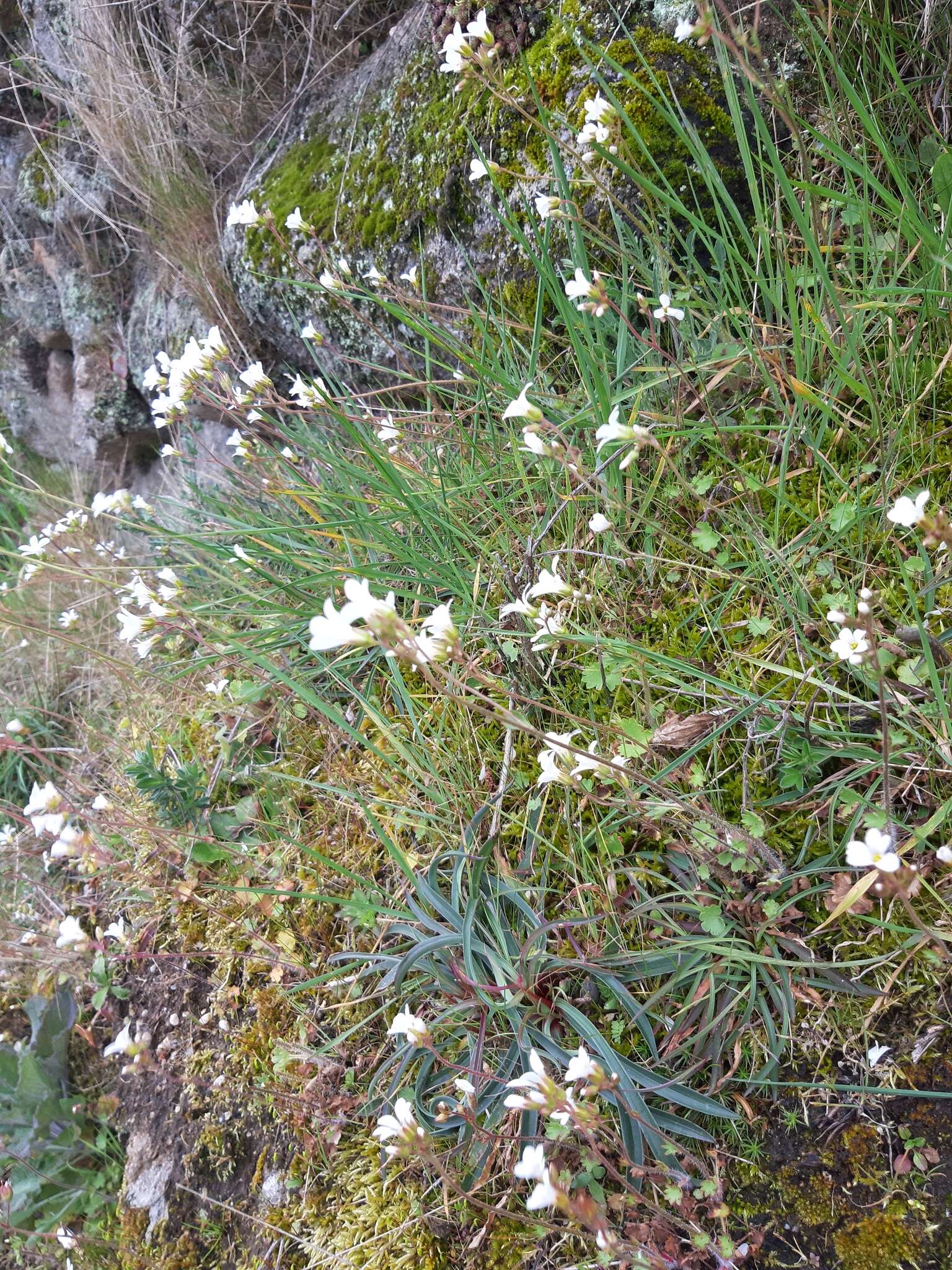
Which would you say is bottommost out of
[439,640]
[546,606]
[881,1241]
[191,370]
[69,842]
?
[881,1241]

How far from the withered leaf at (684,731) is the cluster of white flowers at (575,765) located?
84 mm

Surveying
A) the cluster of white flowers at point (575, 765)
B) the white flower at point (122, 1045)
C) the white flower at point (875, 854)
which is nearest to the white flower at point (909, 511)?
the white flower at point (875, 854)

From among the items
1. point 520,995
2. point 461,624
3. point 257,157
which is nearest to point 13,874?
point 461,624

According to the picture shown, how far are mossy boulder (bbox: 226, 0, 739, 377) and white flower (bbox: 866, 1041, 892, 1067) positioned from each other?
1642 millimetres

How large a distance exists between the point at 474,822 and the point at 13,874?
221 centimetres

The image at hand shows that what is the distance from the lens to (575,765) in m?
1.58

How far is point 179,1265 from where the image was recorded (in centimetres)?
180

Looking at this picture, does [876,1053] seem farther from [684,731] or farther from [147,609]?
[147,609]

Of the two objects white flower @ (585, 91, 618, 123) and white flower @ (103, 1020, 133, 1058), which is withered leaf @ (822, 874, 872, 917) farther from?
white flower @ (103, 1020, 133, 1058)

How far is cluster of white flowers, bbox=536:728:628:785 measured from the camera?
134 centimetres

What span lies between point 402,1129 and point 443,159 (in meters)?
2.65

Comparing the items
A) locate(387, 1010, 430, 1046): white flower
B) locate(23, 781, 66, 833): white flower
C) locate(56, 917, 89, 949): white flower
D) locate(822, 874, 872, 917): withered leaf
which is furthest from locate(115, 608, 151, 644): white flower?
locate(822, 874, 872, 917): withered leaf

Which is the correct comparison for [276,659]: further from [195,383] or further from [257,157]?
[257,157]

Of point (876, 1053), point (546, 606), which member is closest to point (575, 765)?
point (546, 606)
